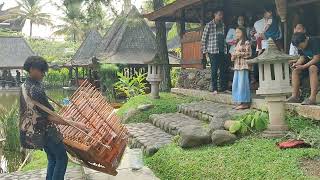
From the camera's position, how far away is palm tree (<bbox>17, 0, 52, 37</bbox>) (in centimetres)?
5850

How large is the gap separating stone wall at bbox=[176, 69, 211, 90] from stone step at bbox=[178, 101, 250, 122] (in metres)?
1.49

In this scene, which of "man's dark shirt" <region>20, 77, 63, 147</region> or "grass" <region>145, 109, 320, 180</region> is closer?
"man's dark shirt" <region>20, 77, 63, 147</region>

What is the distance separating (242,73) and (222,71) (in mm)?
1782

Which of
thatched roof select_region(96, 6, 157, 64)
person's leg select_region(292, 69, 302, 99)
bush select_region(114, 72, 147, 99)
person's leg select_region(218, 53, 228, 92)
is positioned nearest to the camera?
person's leg select_region(292, 69, 302, 99)

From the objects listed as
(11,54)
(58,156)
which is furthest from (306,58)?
(11,54)

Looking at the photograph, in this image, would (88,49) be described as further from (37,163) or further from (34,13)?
(34,13)

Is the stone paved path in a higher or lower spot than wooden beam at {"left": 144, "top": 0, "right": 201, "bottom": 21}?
lower

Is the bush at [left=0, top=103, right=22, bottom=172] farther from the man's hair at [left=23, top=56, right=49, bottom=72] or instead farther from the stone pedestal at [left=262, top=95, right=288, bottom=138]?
the stone pedestal at [left=262, top=95, right=288, bottom=138]

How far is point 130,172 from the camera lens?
251 inches

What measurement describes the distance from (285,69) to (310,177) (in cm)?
224

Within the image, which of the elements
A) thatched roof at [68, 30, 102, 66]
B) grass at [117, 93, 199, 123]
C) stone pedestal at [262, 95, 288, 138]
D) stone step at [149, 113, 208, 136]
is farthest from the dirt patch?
thatched roof at [68, 30, 102, 66]

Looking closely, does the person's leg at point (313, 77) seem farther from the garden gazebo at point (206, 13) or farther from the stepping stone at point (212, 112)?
the garden gazebo at point (206, 13)

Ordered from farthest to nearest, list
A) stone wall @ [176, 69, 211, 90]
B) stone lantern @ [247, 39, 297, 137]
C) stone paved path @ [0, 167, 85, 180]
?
stone wall @ [176, 69, 211, 90], stone paved path @ [0, 167, 85, 180], stone lantern @ [247, 39, 297, 137]

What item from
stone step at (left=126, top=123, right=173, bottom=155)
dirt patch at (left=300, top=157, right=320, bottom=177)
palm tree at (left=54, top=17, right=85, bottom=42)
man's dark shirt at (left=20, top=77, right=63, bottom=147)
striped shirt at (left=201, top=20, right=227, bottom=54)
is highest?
palm tree at (left=54, top=17, right=85, bottom=42)
